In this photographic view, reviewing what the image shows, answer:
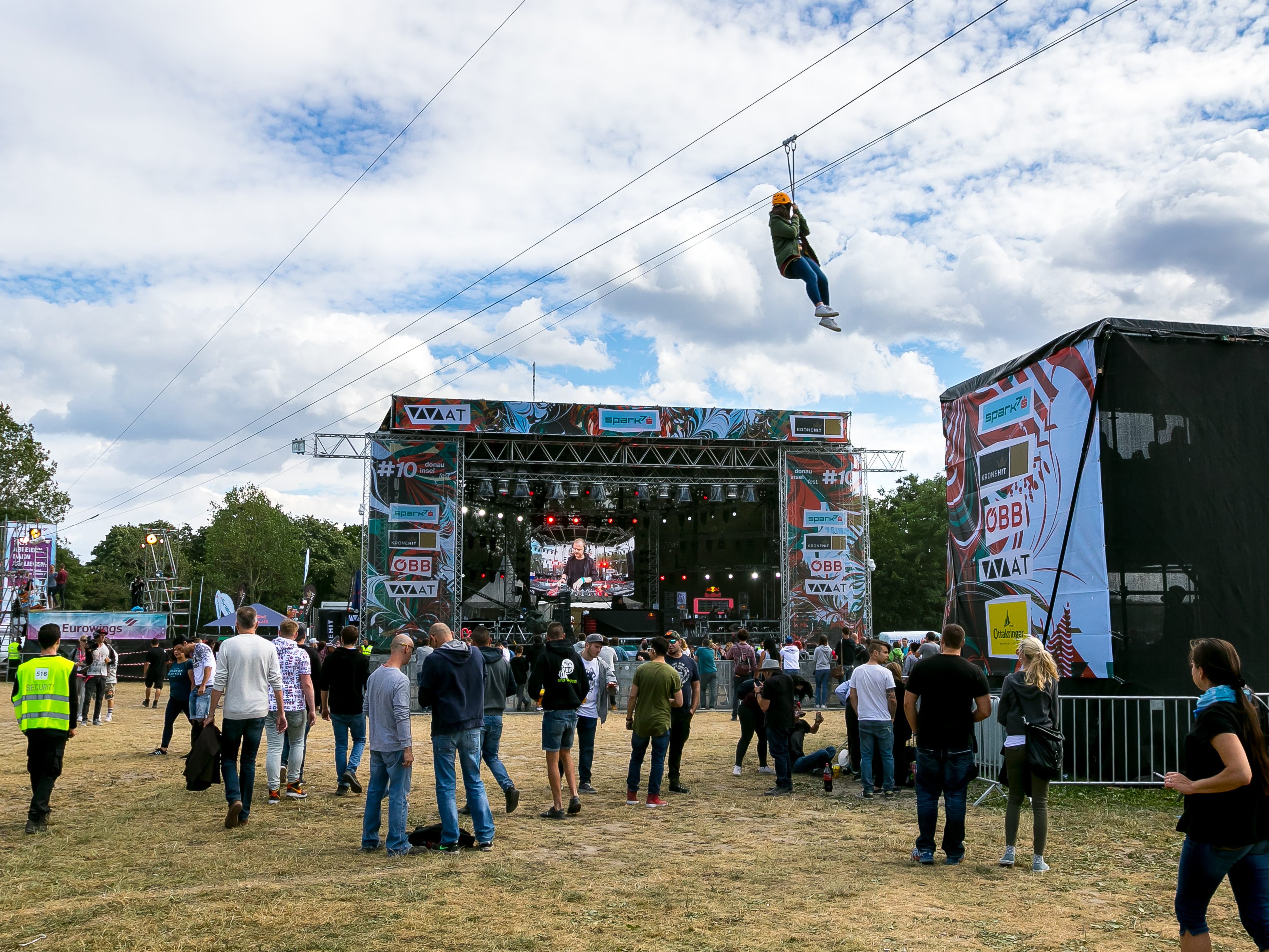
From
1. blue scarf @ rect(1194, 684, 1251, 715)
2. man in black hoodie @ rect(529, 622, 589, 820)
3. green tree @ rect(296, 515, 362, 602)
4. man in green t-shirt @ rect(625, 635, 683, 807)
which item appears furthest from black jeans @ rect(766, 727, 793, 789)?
green tree @ rect(296, 515, 362, 602)

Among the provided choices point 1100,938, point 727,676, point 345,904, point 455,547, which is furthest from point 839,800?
point 455,547

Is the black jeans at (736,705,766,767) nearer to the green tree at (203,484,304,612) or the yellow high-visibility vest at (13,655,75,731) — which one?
the yellow high-visibility vest at (13,655,75,731)

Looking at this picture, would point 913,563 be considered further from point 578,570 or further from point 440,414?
point 440,414

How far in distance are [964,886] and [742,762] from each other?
18.6 feet

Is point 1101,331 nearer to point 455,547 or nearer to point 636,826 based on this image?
point 636,826

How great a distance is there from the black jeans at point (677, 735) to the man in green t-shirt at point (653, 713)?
0.58m

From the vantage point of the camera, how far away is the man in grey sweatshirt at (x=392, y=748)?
20.6 ft

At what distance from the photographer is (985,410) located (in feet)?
36.5

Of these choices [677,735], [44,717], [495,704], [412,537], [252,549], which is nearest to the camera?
[44,717]

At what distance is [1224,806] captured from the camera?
3389 mm

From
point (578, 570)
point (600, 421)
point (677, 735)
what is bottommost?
point (677, 735)

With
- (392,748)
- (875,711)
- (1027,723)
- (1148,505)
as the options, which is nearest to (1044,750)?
(1027,723)

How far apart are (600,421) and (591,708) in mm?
17576

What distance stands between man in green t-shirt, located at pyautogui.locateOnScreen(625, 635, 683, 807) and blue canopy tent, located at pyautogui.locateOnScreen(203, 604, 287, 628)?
13189 millimetres
